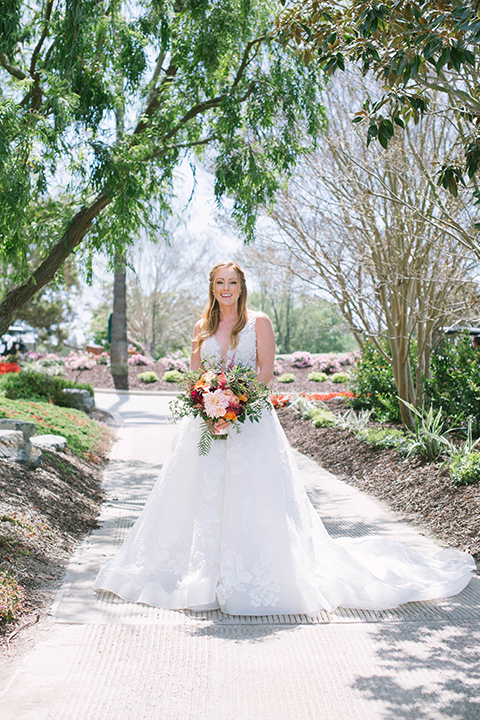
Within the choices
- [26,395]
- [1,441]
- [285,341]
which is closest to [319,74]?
[1,441]

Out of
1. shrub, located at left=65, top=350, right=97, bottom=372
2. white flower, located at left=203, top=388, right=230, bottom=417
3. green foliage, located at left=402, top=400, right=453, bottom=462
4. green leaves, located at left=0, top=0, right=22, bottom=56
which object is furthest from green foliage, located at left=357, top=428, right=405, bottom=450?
shrub, located at left=65, top=350, right=97, bottom=372

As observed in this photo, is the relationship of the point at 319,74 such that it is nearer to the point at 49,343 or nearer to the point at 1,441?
the point at 1,441

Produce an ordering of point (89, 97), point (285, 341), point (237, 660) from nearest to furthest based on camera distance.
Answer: point (237, 660)
point (89, 97)
point (285, 341)

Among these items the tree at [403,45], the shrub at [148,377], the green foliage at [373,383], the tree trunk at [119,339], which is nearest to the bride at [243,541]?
the tree at [403,45]

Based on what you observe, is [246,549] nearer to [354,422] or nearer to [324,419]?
[354,422]

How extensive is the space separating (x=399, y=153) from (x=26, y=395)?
7.98 meters

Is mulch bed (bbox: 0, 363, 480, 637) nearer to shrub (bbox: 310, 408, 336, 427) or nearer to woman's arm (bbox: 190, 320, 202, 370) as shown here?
woman's arm (bbox: 190, 320, 202, 370)

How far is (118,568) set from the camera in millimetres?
4047

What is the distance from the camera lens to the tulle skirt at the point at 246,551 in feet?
12.4

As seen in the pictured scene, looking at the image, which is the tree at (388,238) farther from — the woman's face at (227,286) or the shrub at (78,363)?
the shrub at (78,363)

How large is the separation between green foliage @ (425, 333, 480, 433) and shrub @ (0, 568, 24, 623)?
5481 mm

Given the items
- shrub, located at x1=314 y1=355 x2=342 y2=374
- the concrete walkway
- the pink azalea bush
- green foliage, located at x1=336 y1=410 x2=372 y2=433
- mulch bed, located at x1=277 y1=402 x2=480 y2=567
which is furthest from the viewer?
the pink azalea bush

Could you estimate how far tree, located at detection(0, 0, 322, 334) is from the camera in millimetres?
6340

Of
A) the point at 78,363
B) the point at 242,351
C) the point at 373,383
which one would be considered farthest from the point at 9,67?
the point at 78,363
